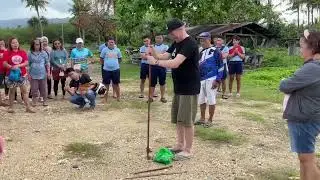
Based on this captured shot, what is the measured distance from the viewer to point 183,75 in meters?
6.27

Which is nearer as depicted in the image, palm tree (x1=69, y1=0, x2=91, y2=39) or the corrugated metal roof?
the corrugated metal roof

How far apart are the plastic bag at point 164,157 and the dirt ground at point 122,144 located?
0.29 ft

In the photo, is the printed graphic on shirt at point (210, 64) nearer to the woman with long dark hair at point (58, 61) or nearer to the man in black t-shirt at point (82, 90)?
the man in black t-shirt at point (82, 90)

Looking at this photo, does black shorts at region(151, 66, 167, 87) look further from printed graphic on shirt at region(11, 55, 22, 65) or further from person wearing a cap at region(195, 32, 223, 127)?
printed graphic on shirt at region(11, 55, 22, 65)

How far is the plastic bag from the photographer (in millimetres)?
6270

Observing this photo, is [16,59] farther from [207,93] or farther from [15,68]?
[207,93]

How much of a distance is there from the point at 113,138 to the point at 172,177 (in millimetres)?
2148

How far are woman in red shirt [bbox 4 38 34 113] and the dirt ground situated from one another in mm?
563

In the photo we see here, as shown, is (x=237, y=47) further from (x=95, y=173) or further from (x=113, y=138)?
(x=95, y=173)

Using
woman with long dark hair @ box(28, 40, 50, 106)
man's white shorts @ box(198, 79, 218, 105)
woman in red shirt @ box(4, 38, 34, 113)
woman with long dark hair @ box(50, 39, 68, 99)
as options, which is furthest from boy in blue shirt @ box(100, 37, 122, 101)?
man's white shorts @ box(198, 79, 218, 105)

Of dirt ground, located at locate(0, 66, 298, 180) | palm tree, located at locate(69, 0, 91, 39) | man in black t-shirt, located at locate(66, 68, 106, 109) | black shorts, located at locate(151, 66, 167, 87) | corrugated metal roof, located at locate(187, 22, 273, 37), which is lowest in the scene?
dirt ground, located at locate(0, 66, 298, 180)

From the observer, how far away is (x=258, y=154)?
22.8ft

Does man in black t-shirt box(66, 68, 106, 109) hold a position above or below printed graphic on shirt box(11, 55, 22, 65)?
below

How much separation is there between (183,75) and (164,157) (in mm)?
1118
